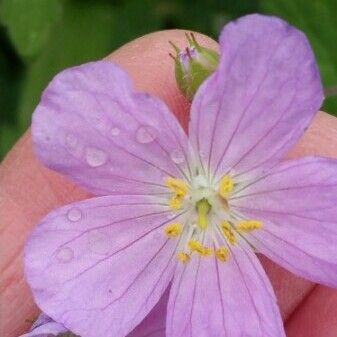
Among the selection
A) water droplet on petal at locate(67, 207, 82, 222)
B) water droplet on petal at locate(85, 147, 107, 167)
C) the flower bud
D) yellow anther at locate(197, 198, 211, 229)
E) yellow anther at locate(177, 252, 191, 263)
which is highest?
the flower bud

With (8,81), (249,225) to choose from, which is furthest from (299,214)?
(8,81)

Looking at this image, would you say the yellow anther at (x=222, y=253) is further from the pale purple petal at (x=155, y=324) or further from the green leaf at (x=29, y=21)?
the green leaf at (x=29, y=21)

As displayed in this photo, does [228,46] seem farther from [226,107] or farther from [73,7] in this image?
[73,7]

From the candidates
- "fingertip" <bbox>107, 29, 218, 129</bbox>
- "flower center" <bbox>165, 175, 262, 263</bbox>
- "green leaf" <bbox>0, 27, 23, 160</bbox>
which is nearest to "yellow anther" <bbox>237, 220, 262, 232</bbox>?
"flower center" <bbox>165, 175, 262, 263</bbox>

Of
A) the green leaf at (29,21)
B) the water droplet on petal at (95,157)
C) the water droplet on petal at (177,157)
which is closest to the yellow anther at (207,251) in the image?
the water droplet on petal at (177,157)

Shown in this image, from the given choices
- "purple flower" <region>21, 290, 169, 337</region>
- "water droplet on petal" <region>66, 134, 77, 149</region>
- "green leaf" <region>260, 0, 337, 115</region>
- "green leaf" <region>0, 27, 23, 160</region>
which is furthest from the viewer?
"green leaf" <region>0, 27, 23, 160</region>

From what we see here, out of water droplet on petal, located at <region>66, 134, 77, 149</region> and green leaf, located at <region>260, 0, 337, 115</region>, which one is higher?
water droplet on petal, located at <region>66, 134, 77, 149</region>

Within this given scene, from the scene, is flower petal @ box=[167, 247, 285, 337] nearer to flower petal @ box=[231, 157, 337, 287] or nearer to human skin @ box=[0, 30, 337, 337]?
flower petal @ box=[231, 157, 337, 287]

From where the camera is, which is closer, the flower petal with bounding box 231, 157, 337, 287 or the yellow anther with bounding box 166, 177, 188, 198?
the flower petal with bounding box 231, 157, 337, 287
